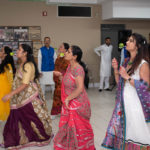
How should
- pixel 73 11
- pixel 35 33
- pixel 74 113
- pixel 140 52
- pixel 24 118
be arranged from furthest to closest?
pixel 73 11 → pixel 35 33 → pixel 24 118 → pixel 74 113 → pixel 140 52

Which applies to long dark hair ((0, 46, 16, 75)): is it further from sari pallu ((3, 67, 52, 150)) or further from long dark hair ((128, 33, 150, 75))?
long dark hair ((128, 33, 150, 75))

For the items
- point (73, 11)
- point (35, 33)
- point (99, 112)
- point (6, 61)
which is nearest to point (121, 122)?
point (6, 61)

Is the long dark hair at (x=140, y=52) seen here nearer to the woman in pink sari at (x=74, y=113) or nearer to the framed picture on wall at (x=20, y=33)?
the woman in pink sari at (x=74, y=113)

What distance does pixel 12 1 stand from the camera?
8.12m

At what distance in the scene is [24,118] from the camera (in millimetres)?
3410

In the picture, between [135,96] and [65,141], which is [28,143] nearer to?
[65,141]

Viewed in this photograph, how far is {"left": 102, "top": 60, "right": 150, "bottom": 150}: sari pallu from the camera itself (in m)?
2.55

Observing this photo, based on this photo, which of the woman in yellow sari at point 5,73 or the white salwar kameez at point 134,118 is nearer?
the white salwar kameez at point 134,118

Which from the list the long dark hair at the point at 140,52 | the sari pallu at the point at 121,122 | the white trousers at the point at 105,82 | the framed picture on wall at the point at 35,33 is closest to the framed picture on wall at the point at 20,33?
the framed picture on wall at the point at 35,33

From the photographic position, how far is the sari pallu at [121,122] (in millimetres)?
2549

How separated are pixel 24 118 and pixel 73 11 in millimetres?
5868

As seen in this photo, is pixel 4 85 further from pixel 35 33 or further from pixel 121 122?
pixel 35 33

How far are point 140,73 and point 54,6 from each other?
6.41 m

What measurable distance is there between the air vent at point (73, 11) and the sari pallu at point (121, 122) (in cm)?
608
